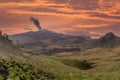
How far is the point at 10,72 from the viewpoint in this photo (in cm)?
13225

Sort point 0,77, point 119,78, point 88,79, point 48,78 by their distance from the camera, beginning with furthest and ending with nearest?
point 119,78
point 88,79
point 48,78
point 0,77

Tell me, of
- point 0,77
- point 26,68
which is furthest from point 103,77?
point 0,77

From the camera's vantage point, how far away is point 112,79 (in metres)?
189

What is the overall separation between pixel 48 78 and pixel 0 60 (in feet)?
83.2

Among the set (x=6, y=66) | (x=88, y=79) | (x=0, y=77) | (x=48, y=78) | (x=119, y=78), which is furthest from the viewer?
(x=119, y=78)

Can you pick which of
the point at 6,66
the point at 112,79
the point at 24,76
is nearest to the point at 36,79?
the point at 24,76

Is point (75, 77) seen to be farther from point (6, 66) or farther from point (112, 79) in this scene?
point (6, 66)

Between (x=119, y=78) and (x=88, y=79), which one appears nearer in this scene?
(x=88, y=79)

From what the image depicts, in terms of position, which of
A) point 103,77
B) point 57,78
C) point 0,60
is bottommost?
point 103,77

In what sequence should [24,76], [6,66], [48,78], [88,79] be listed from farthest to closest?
[88,79] < [48,78] < [6,66] < [24,76]

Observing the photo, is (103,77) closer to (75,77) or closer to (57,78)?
(75,77)

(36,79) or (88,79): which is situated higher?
(36,79)

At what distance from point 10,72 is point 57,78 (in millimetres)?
34815

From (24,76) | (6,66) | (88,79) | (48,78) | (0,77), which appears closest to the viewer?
(0,77)
